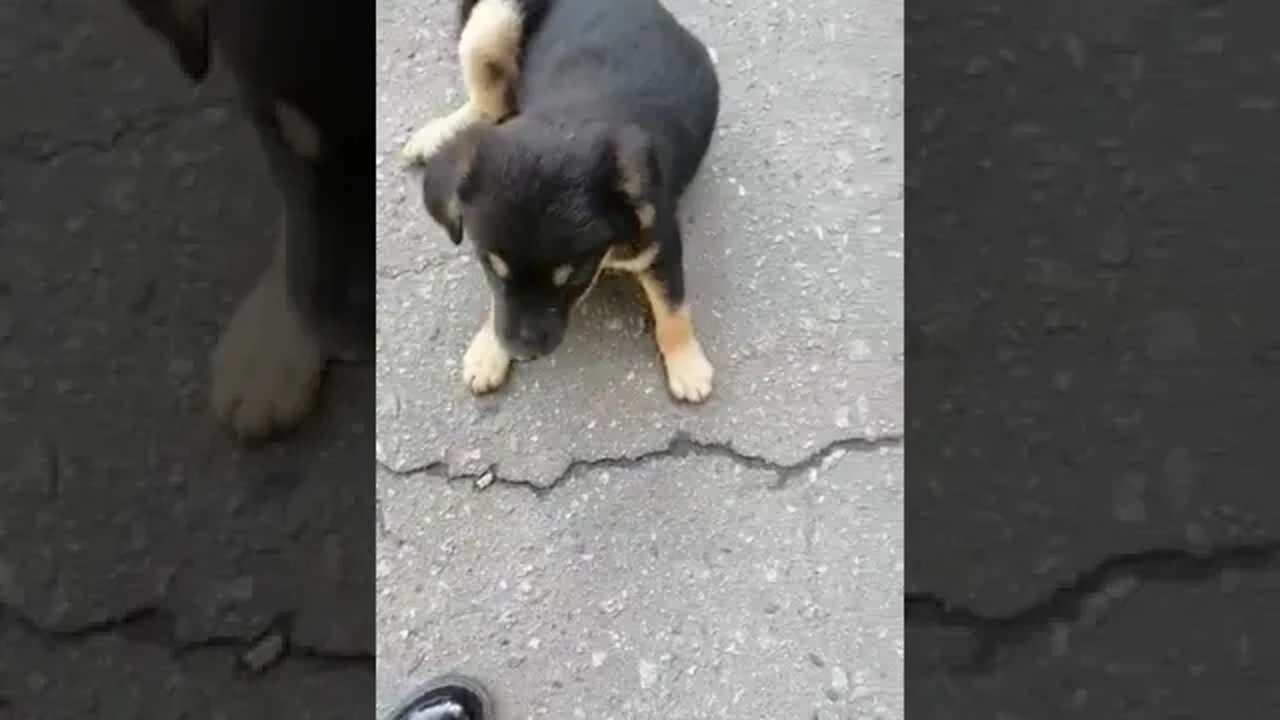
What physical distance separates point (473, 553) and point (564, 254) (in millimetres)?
747

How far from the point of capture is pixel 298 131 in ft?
8.43

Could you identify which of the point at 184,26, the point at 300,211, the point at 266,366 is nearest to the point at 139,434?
the point at 266,366

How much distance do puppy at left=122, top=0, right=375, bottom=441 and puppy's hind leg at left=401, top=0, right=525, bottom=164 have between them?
0.89ft

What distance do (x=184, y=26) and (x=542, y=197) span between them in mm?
1061

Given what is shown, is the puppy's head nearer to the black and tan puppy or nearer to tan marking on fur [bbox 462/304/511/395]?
the black and tan puppy

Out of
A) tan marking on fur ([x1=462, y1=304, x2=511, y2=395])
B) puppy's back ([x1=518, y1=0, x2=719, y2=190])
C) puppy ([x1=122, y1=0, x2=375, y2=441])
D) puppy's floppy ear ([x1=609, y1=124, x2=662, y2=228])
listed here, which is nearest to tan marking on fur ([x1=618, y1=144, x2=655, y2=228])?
puppy's floppy ear ([x1=609, y1=124, x2=662, y2=228])

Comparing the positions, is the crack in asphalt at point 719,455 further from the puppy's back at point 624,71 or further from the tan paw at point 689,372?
the puppy's back at point 624,71

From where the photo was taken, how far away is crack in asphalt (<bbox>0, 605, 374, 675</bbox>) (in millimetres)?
2656

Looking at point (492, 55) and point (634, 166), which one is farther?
point (492, 55)

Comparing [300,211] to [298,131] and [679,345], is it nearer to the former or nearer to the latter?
[298,131]
